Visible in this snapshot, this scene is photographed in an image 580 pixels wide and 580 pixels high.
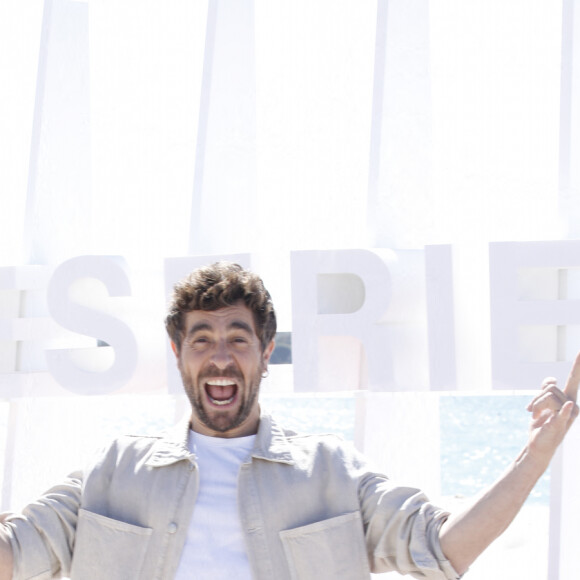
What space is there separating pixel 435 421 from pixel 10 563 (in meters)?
2.72

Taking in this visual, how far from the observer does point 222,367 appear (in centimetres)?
204

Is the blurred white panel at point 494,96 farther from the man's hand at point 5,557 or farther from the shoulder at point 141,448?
the man's hand at point 5,557

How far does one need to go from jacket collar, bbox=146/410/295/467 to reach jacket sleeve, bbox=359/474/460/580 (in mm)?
191

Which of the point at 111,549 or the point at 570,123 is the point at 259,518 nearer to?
the point at 111,549

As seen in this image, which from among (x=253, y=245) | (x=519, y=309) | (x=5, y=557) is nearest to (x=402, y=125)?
(x=253, y=245)

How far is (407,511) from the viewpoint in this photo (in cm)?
197

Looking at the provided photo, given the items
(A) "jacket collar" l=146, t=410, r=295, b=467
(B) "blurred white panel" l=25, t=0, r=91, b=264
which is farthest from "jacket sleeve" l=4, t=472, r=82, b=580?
(B) "blurred white panel" l=25, t=0, r=91, b=264

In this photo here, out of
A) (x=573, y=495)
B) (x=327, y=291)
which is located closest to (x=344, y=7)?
(x=327, y=291)

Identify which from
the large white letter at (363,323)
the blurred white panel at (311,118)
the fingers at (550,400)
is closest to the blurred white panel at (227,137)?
the large white letter at (363,323)

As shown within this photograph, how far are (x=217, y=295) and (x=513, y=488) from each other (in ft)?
2.40

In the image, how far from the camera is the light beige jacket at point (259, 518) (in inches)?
77.9

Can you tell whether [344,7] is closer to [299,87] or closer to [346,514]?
[299,87]

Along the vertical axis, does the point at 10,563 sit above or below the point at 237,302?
below

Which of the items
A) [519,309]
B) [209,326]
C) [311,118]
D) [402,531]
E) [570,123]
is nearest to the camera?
[402,531]
